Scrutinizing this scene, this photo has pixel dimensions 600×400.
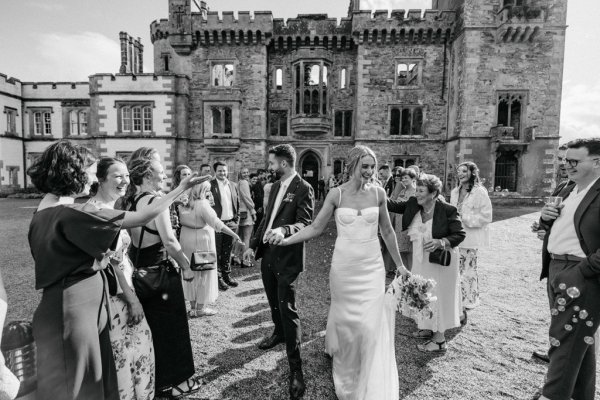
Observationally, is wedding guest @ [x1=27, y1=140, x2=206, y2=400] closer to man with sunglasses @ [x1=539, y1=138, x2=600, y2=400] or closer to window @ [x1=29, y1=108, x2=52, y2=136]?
A: man with sunglasses @ [x1=539, y1=138, x2=600, y2=400]

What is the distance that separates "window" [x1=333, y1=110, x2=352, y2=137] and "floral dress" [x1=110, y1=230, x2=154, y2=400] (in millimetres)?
20410

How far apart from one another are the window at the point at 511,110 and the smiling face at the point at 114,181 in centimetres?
2142

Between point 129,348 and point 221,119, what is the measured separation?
20290 mm

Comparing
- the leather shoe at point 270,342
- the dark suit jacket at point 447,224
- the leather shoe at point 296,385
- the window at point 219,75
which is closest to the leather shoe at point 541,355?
the dark suit jacket at point 447,224

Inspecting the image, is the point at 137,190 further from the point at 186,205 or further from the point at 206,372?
the point at 206,372

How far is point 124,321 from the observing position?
2652mm

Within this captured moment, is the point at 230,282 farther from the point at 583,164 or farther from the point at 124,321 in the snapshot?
the point at 583,164

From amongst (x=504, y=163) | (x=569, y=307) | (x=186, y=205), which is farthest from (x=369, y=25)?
(x=569, y=307)

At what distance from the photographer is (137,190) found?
11.0 feet

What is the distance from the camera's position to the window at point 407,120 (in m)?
21.2

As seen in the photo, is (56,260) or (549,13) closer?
(56,260)

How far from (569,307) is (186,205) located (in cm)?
442

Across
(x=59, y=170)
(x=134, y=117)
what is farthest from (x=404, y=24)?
(x=59, y=170)

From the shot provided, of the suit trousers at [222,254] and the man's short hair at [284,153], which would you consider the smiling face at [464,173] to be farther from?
the suit trousers at [222,254]
